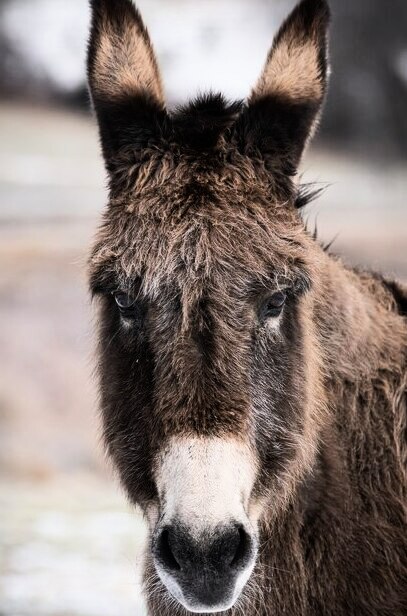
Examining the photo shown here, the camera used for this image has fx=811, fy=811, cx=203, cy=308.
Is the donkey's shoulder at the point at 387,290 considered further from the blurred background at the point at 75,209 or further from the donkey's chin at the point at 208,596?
the blurred background at the point at 75,209

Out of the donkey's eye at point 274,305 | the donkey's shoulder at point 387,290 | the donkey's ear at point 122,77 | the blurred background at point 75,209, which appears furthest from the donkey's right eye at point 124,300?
the blurred background at point 75,209

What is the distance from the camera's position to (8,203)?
26.0ft

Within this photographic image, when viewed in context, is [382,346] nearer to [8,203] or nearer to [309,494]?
[309,494]

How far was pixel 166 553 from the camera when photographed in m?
2.11

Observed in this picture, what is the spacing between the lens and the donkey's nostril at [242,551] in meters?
2.07

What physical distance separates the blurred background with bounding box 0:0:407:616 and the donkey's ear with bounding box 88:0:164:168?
9.57ft

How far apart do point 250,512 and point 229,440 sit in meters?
0.29

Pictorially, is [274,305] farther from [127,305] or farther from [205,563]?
[205,563]

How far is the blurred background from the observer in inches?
239

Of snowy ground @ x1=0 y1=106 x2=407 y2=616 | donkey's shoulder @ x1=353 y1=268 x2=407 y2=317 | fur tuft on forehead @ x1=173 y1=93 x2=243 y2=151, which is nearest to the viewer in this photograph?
fur tuft on forehead @ x1=173 y1=93 x2=243 y2=151

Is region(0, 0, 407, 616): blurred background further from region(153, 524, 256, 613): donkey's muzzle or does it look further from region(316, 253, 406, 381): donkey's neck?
region(153, 524, 256, 613): donkey's muzzle

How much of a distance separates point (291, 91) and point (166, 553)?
148 cm

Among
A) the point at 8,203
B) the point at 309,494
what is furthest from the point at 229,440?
the point at 8,203

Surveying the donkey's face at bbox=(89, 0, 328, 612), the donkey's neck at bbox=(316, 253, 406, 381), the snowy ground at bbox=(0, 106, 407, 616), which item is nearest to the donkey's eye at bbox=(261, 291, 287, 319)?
the donkey's face at bbox=(89, 0, 328, 612)
